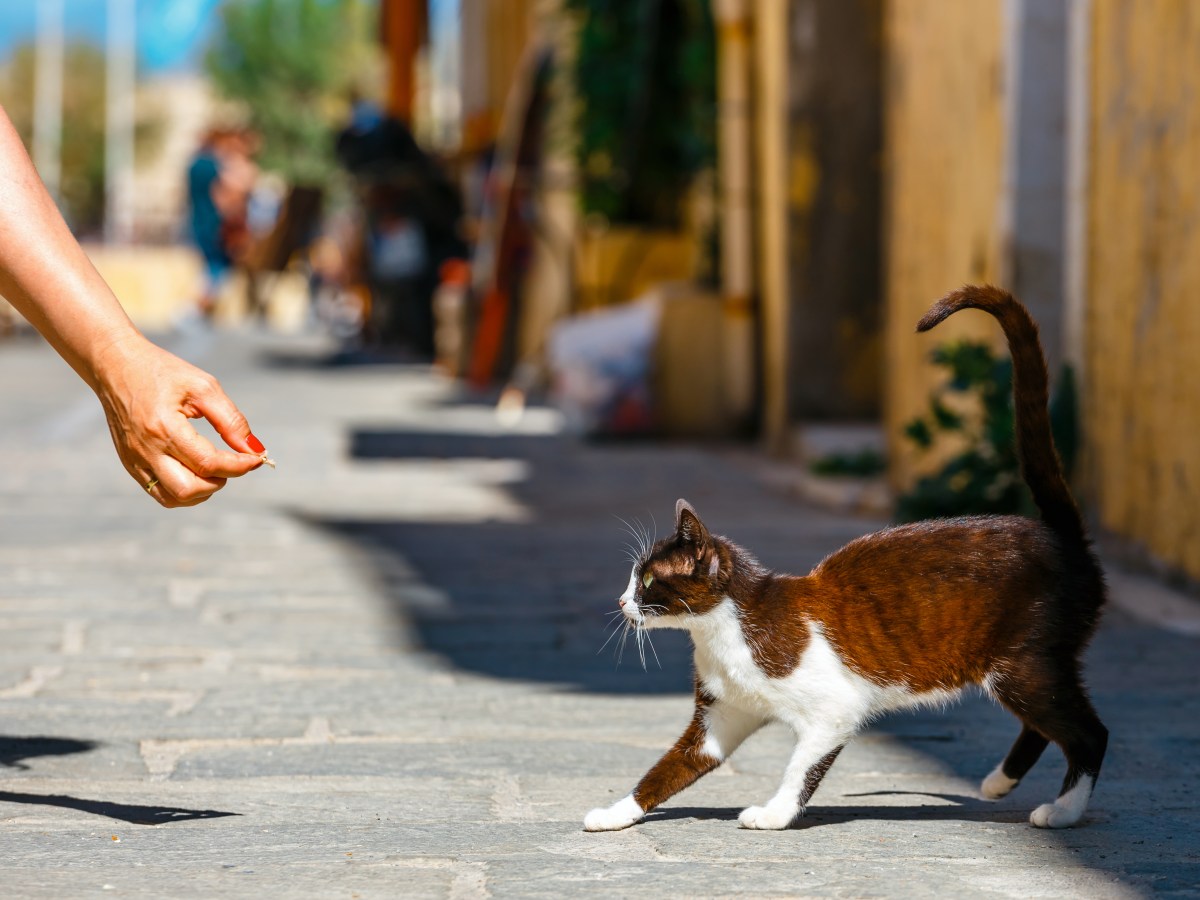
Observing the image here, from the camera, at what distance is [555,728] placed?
367 centimetres

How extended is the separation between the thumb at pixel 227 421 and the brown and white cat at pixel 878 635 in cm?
66

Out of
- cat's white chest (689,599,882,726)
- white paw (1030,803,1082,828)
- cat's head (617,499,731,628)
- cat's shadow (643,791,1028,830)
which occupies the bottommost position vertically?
cat's shadow (643,791,1028,830)

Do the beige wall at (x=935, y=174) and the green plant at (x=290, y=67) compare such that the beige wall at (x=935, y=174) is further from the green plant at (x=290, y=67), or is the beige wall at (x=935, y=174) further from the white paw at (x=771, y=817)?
the green plant at (x=290, y=67)

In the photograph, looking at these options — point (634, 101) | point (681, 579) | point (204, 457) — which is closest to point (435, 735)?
point (681, 579)

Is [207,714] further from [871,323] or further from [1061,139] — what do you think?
[871,323]

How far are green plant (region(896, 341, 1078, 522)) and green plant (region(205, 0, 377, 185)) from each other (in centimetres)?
5262

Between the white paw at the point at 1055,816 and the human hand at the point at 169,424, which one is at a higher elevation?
the human hand at the point at 169,424

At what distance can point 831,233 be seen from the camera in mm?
9141

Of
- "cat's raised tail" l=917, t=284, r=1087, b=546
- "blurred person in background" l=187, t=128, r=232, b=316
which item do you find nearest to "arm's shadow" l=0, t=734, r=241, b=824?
"cat's raised tail" l=917, t=284, r=1087, b=546

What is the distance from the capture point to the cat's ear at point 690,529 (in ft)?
9.27

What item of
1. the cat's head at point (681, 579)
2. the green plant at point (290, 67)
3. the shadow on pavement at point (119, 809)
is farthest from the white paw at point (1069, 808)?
the green plant at point (290, 67)

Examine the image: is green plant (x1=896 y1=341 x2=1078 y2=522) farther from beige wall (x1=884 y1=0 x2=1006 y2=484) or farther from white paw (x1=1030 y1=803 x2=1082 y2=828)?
white paw (x1=1030 y1=803 x2=1082 y2=828)

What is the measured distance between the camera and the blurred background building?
558 cm

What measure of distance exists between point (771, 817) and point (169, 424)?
1.08 meters
